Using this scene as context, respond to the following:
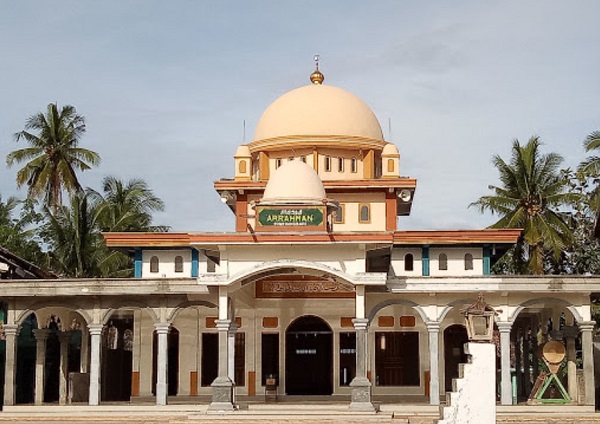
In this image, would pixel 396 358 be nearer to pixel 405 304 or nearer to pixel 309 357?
pixel 309 357

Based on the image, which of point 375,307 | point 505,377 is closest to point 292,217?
point 375,307

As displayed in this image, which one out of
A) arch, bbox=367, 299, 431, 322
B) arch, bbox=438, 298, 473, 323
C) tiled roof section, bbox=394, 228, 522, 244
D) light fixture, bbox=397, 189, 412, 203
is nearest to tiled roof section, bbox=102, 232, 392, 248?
arch, bbox=367, 299, 431, 322

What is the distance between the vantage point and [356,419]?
25.9m

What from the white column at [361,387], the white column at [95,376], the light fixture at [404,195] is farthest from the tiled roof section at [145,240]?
the white column at [361,387]

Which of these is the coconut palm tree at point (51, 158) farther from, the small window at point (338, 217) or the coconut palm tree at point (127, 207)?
the small window at point (338, 217)

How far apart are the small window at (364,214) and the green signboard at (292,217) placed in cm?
A: 793

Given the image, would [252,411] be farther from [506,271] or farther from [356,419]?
[506,271]

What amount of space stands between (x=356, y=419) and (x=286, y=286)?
968 cm

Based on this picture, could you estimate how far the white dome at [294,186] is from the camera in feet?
96.4

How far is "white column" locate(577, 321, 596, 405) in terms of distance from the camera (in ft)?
94.9

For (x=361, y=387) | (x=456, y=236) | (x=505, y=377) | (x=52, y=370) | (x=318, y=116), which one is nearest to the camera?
(x=361, y=387)

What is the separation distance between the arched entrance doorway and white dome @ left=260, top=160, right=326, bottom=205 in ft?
21.5

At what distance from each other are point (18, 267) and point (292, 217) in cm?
1376

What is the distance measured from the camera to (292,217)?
2822 centimetres
